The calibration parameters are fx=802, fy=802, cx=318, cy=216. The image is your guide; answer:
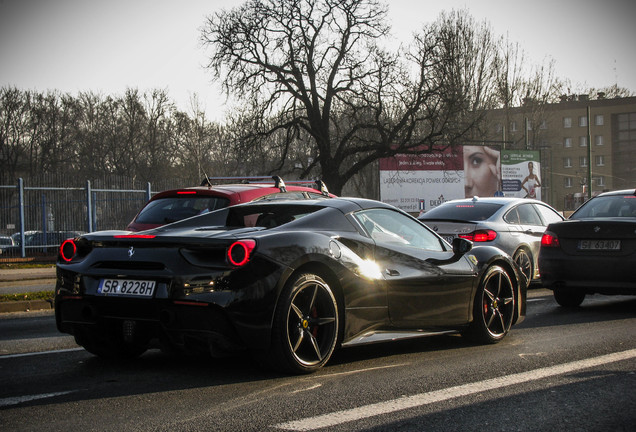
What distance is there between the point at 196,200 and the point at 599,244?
201 inches

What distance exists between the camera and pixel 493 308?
23.8 ft

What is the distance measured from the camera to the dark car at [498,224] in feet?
38.8

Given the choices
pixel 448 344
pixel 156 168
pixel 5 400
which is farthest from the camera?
pixel 156 168

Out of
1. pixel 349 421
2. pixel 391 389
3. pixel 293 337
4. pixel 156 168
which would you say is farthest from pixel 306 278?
pixel 156 168

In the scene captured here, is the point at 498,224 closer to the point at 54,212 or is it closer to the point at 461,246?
the point at 461,246

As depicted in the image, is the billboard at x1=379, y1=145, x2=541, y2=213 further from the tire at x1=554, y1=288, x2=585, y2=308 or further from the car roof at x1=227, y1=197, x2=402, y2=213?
the car roof at x1=227, y1=197, x2=402, y2=213

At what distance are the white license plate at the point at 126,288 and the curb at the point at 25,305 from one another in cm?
612

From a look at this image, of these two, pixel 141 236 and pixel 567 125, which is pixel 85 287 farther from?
pixel 567 125

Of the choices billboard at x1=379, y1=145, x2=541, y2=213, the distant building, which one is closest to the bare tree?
billboard at x1=379, y1=145, x2=541, y2=213

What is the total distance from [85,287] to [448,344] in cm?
325

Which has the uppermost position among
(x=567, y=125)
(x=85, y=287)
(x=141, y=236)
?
(x=567, y=125)

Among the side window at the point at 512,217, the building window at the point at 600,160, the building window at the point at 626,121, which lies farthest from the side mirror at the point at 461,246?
the building window at the point at 626,121

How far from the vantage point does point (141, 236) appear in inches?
214

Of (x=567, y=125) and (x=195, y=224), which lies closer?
(x=195, y=224)
